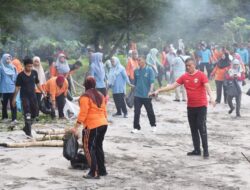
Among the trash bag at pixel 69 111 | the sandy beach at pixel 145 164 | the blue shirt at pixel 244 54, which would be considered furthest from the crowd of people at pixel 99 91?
the blue shirt at pixel 244 54

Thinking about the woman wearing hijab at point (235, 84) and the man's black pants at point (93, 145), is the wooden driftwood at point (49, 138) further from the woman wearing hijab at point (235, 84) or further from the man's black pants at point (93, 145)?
the woman wearing hijab at point (235, 84)

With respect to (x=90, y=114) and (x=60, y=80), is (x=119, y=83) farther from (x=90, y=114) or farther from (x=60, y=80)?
(x=90, y=114)

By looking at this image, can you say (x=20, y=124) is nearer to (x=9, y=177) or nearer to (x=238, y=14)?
(x=9, y=177)

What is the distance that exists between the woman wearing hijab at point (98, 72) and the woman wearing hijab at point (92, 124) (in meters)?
6.19

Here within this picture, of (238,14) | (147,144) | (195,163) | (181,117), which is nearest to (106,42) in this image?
(181,117)

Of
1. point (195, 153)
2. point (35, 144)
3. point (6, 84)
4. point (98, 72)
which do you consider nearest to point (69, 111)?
point (98, 72)

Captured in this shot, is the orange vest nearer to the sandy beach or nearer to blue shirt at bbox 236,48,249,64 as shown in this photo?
the sandy beach

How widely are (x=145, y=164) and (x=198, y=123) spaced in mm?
1306

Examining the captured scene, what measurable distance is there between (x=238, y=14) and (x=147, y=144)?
33179mm

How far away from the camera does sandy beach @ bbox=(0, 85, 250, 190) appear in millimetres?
7777

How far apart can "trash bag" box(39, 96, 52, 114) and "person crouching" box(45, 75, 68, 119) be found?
17cm

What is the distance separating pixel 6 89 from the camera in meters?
13.1

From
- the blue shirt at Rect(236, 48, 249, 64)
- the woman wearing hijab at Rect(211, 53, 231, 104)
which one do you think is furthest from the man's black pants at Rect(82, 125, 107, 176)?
the blue shirt at Rect(236, 48, 249, 64)

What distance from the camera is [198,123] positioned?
972 centimetres
